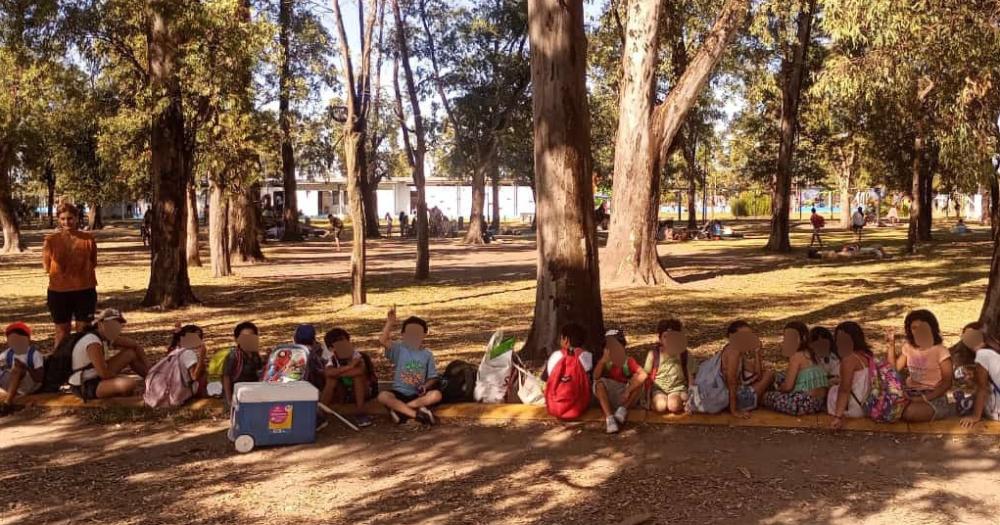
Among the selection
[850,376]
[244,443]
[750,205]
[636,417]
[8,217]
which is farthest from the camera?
[750,205]

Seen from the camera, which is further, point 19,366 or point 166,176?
point 166,176

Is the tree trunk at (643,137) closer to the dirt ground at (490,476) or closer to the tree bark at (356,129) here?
the tree bark at (356,129)

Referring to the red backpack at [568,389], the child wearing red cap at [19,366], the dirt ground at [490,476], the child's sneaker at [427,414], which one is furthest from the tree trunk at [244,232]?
the red backpack at [568,389]

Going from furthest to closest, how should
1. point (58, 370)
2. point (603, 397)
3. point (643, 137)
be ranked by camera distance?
point (643, 137) → point (58, 370) → point (603, 397)

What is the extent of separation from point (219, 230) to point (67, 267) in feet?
39.7

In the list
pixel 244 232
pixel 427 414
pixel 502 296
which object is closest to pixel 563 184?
pixel 427 414

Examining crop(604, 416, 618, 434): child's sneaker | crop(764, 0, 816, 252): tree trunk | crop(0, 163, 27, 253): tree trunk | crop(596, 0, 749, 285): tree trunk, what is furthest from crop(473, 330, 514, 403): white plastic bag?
crop(0, 163, 27, 253): tree trunk

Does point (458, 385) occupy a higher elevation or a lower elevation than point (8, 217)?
lower

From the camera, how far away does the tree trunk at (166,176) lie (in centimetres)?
1441

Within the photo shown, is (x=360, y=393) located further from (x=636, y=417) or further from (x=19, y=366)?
(x=19, y=366)

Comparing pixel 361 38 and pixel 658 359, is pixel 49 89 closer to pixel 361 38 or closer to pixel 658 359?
pixel 361 38

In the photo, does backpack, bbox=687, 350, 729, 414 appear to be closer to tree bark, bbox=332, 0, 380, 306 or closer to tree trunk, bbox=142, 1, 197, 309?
tree bark, bbox=332, 0, 380, 306

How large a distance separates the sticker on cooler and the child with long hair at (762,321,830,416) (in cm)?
346

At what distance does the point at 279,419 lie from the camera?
6352 mm
